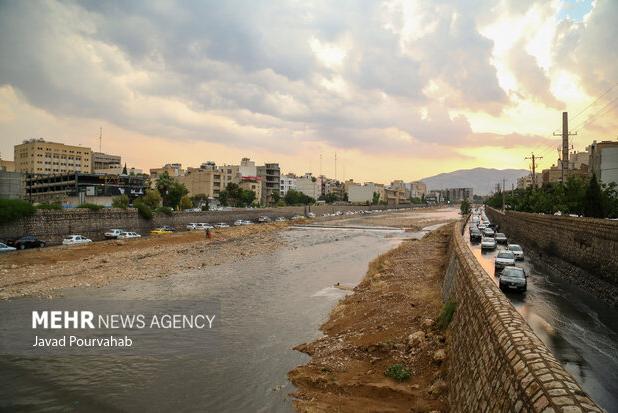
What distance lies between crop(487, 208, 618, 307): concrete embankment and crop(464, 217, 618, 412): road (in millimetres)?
924

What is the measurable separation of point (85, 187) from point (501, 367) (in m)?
103

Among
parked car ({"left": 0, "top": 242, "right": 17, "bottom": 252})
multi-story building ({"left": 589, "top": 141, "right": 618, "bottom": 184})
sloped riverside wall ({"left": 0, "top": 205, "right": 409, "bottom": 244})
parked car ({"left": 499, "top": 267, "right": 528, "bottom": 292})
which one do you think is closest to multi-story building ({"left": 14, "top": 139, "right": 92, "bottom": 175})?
sloped riverside wall ({"left": 0, "top": 205, "right": 409, "bottom": 244})

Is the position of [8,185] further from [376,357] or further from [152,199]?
[376,357]

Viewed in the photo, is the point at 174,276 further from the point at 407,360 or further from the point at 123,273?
the point at 407,360

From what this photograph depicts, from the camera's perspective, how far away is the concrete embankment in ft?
79.8

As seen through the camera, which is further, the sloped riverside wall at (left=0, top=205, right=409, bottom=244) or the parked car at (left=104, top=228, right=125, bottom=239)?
the parked car at (left=104, top=228, right=125, bottom=239)

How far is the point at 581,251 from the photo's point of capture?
99.1ft

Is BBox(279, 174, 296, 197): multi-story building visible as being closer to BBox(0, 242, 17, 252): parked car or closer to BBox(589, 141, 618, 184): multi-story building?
BBox(589, 141, 618, 184): multi-story building

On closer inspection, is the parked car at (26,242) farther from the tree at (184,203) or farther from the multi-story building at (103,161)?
the multi-story building at (103,161)

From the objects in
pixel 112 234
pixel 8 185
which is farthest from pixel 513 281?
pixel 8 185

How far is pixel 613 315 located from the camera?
69.6ft

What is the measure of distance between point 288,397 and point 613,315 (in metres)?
18.4

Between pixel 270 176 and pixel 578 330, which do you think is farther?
pixel 270 176

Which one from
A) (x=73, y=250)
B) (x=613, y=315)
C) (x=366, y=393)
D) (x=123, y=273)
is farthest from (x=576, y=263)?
(x=73, y=250)
